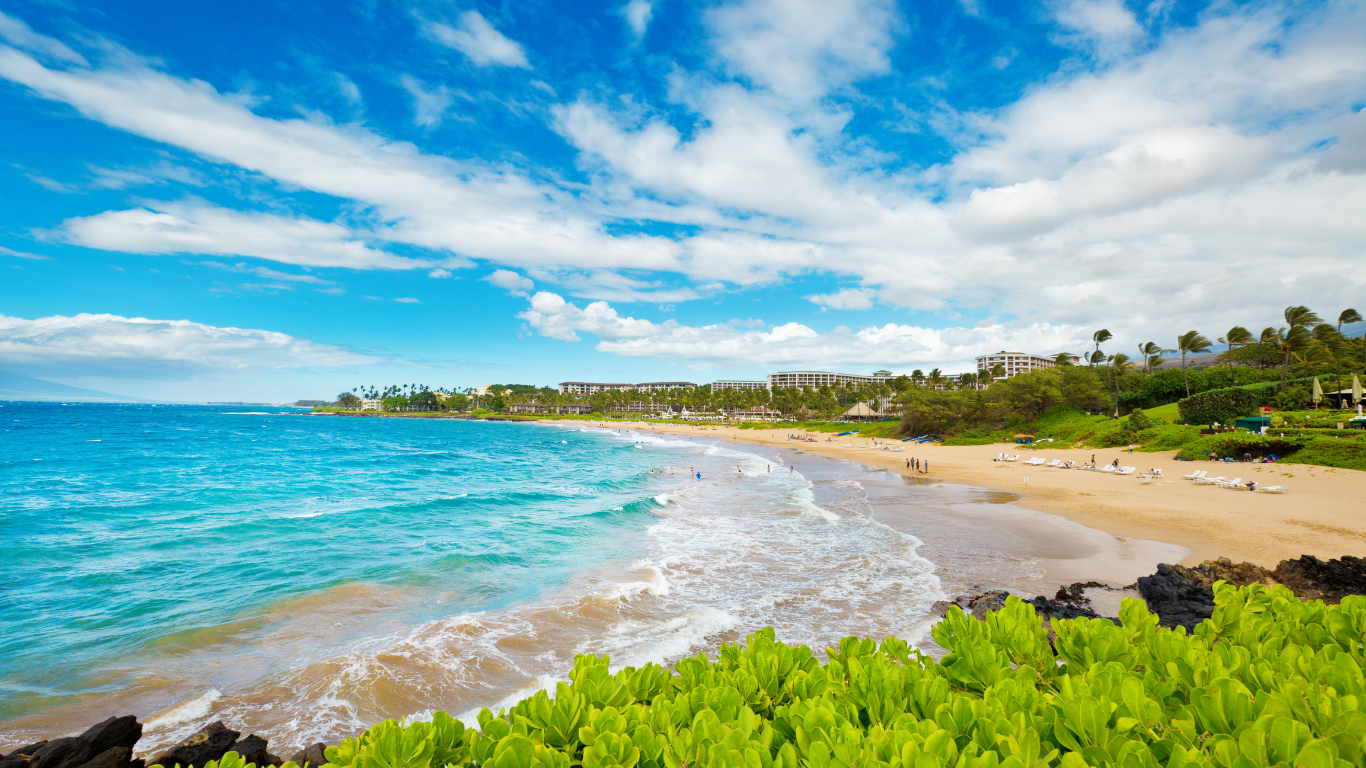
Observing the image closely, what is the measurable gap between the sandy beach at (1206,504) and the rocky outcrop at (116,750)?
2057 cm

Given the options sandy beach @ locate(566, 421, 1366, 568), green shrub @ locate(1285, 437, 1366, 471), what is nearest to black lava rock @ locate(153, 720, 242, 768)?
sandy beach @ locate(566, 421, 1366, 568)

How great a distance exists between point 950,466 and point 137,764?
46.2 m

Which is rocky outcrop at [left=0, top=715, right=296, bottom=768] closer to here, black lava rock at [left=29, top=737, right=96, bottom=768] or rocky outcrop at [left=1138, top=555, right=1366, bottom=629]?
black lava rock at [left=29, top=737, right=96, bottom=768]

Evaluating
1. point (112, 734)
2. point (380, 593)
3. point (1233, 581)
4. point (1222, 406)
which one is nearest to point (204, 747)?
point (112, 734)

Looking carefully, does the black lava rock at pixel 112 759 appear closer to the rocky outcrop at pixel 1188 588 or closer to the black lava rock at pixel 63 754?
the black lava rock at pixel 63 754

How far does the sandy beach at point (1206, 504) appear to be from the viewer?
53.7 ft

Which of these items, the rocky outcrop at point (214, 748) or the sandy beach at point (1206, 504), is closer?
the rocky outcrop at point (214, 748)

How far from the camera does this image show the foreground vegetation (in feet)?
6.75

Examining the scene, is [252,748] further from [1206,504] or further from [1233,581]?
[1206,504]

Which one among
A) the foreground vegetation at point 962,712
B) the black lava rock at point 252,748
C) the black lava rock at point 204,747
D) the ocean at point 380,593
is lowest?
the ocean at point 380,593

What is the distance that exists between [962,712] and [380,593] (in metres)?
15.2

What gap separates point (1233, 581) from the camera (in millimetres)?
11172

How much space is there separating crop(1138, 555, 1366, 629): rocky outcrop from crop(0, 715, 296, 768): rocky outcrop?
41.9 ft

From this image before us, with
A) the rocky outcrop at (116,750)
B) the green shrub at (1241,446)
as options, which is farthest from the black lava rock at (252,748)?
the green shrub at (1241,446)
